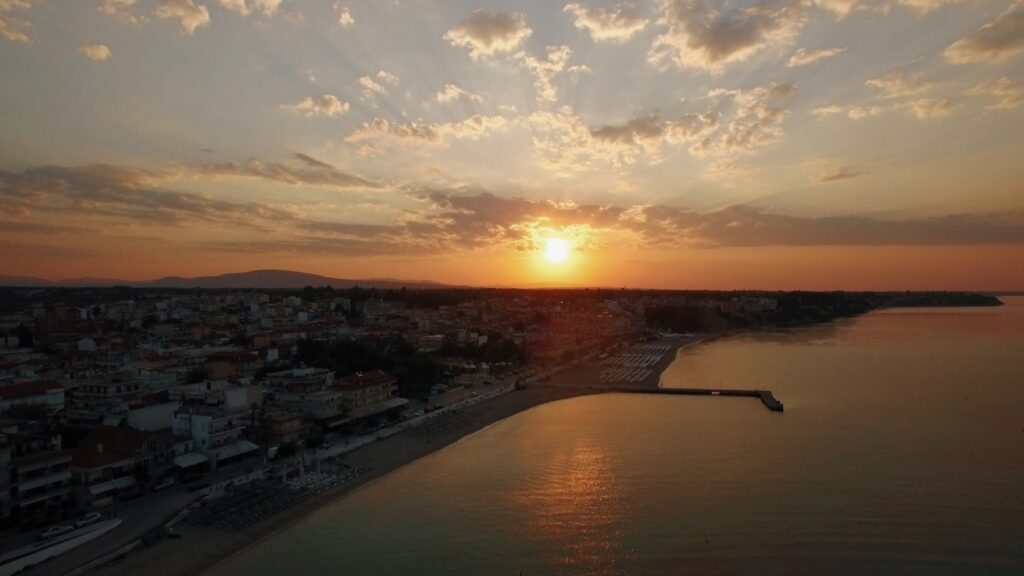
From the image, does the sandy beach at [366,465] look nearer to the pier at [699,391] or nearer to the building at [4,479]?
the pier at [699,391]

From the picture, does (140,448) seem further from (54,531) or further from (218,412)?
(54,531)

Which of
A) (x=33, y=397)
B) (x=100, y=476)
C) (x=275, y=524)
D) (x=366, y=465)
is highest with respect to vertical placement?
(x=33, y=397)

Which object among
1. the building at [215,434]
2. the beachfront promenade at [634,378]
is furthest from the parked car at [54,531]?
the beachfront promenade at [634,378]

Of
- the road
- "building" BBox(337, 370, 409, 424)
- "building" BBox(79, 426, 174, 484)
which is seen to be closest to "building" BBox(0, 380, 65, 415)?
"building" BBox(79, 426, 174, 484)

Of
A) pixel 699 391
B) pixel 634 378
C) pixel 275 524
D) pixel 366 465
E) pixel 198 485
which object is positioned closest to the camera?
pixel 275 524

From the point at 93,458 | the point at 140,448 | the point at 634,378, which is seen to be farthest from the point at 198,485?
the point at 634,378

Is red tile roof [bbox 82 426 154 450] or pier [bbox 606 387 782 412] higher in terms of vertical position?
red tile roof [bbox 82 426 154 450]

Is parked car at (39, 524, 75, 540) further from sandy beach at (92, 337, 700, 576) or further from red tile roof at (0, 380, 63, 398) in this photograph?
red tile roof at (0, 380, 63, 398)

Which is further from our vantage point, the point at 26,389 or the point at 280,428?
the point at 26,389

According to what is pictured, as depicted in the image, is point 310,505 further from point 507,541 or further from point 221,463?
point 507,541
